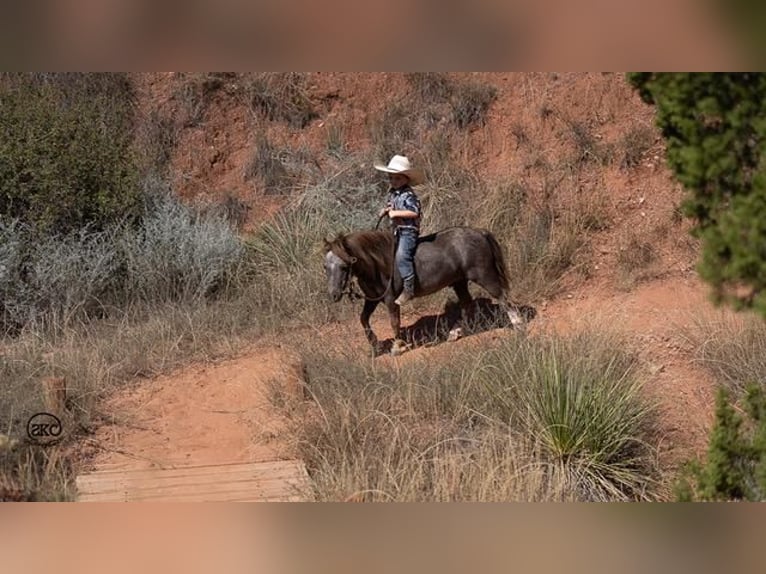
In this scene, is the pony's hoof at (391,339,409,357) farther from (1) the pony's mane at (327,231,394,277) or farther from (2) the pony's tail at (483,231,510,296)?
(2) the pony's tail at (483,231,510,296)

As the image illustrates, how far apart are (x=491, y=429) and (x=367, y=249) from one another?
2.92m

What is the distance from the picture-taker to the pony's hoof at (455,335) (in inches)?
354

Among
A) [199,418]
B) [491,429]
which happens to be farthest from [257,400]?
[491,429]

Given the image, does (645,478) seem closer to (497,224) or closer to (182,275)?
(497,224)

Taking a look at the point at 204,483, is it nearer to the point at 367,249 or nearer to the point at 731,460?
the point at 367,249

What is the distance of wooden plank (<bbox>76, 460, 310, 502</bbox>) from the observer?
5.82 meters

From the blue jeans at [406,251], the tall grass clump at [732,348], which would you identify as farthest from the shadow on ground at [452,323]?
the tall grass clump at [732,348]

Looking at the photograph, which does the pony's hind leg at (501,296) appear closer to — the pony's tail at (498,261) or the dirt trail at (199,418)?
the pony's tail at (498,261)

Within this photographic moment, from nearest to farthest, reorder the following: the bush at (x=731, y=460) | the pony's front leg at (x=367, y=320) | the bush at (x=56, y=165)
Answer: the bush at (x=731, y=460) < the pony's front leg at (x=367, y=320) < the bush at (x=56, y=165)

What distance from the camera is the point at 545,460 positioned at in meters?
6.04

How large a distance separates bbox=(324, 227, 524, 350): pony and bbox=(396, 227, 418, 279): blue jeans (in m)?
0.07

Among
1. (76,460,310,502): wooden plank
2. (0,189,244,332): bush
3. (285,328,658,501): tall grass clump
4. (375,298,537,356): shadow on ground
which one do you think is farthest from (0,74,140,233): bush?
(76,460,310,502): wooden plank

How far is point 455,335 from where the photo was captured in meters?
9.05

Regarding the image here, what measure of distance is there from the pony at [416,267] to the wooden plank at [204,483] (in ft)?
7.79
